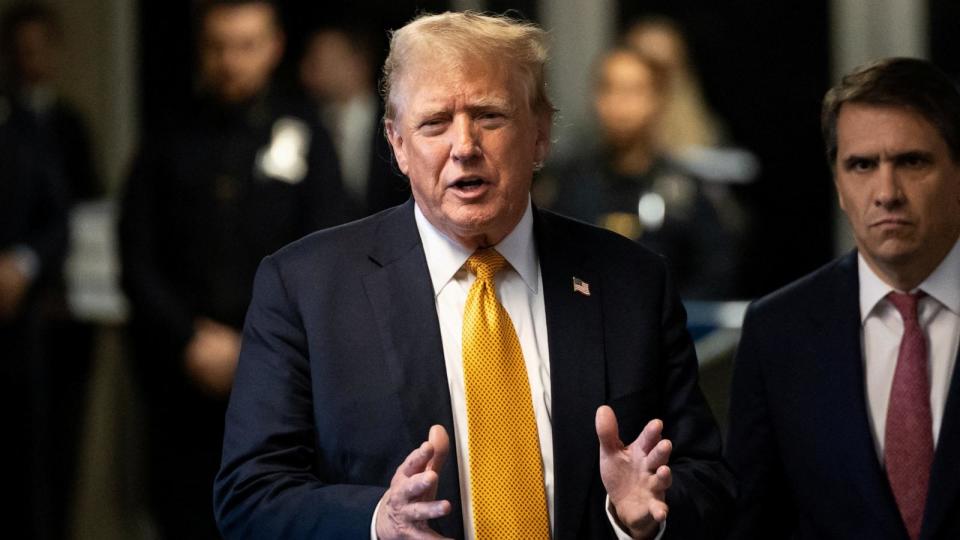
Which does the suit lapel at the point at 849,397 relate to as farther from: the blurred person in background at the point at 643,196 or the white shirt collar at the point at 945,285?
the blurred person in background at the point at 643,196

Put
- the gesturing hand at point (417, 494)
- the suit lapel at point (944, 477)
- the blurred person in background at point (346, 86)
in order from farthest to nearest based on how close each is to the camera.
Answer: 1. the blurred person in background at point (346, 86)
2. the suit lapel at point (944, 477)
3. the gesturing hand at point (417, 494)

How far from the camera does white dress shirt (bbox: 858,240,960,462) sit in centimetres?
289

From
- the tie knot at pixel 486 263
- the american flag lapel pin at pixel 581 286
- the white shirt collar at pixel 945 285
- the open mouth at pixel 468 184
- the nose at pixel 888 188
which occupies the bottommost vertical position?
the white shirt collar at pixel 945 285

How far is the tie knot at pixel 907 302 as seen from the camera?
2.89 meters

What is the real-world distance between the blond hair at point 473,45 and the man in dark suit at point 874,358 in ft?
2.03

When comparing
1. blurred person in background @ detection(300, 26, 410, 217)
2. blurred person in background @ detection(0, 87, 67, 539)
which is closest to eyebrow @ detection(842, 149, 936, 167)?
blurred person in background @ detection(300, 26, 410, 217)

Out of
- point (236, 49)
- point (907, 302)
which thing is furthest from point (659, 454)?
point (236, 49)

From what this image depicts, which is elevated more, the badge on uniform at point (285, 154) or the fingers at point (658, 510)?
the badge on uniform at point (285, 154)

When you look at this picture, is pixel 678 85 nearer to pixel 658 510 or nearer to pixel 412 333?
pixel 412 333

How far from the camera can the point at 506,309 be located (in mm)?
2645

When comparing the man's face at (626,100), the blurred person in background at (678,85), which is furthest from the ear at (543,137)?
the blurred person in background at (678,85)

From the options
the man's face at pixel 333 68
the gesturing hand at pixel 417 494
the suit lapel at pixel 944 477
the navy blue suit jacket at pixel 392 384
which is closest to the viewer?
the gesturing hand at pixel 417 494

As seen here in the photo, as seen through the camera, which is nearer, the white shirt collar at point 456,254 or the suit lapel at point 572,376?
the suit lapel at point 572,376

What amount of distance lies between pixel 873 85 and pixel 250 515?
130 cm
